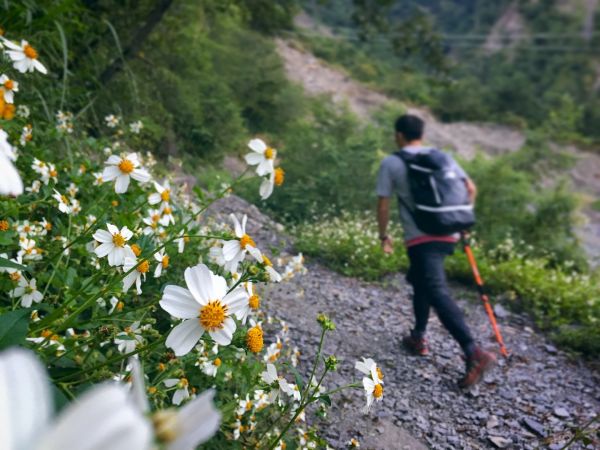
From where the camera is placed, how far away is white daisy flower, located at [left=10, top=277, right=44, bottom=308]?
1.17 meters

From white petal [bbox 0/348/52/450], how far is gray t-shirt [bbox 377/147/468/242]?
8.63 ft

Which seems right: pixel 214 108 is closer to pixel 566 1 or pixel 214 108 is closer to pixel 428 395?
pixel 428 395

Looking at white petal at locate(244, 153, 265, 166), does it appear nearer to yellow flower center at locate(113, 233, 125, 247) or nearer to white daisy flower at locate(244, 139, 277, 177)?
white daisy flower at locate(244, 139, 277, 177)

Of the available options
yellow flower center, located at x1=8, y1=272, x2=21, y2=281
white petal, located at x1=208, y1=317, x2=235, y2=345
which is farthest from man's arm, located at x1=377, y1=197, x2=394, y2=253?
white petal, located at x1=208, y1=317, x2=235, y2=345

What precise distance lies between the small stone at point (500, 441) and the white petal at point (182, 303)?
5.84ft

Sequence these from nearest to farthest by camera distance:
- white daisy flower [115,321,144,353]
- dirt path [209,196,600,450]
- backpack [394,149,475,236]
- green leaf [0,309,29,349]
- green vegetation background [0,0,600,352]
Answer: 1. green leaf [0,309,29,349]
2. white daisy flower [115,321,144,353]
3. dirt path [209,196,600,450]
4. backpack [394,149,475,236]
5. green vegetation background [0,0,600,352]

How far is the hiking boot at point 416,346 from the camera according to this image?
289 cm

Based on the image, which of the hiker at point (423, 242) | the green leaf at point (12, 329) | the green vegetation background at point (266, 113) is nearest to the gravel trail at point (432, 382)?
the hiker at point (423, 242)

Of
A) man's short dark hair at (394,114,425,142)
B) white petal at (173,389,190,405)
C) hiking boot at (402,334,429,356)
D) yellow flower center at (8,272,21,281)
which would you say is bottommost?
hiking boot at (402,334,429,356)

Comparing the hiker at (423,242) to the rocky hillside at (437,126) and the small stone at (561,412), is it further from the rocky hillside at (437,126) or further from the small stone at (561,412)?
the rocky hillside at (437,126)

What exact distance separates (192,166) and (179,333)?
467 cm

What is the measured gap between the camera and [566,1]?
3584 cm

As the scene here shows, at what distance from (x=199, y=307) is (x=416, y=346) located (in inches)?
90.7

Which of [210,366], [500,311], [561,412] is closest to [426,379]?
[561,412]
